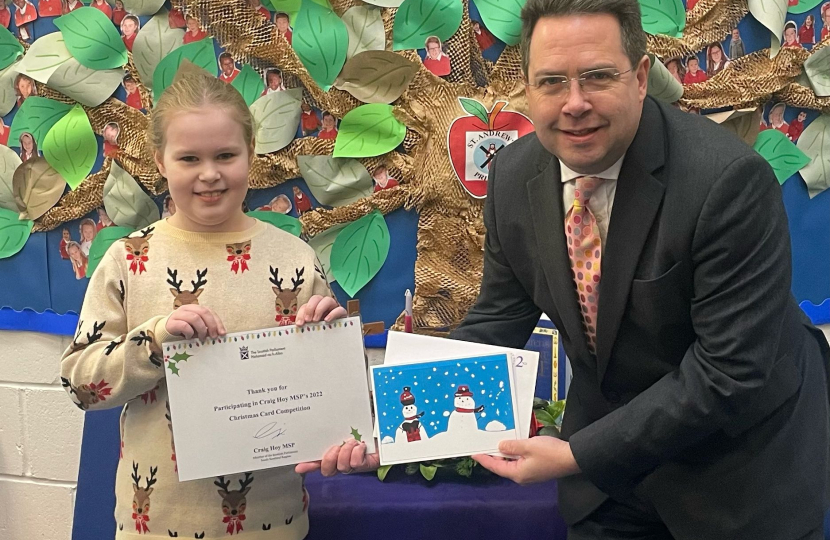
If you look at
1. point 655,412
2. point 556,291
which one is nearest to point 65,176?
point 556,291

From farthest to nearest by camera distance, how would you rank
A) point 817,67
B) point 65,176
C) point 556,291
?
point 65,176, point 817,67, point 556,291

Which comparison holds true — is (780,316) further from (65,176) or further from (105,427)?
(65,176)

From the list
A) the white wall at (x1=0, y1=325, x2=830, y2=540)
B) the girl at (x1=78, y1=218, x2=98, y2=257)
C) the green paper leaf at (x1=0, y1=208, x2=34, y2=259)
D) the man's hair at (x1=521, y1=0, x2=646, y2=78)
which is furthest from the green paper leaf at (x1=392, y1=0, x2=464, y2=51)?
the white wall at (x1=0, y1=325, x2=830, y2=540)

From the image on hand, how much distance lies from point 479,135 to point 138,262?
993mm

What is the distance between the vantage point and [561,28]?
103cm

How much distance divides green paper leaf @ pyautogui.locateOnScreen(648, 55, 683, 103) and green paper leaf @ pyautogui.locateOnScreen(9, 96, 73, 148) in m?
1.72

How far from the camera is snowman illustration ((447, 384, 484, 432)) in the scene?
125 centimetres

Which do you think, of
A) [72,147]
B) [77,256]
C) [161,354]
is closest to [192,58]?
[72,147]

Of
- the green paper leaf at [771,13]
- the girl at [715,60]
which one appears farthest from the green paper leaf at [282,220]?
the green paper leaf at [771,13]

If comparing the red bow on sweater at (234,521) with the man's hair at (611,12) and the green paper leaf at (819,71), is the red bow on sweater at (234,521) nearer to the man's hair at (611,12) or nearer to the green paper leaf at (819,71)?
the man's hair at (611,12)

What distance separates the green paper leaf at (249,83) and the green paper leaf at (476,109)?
23.0 inches

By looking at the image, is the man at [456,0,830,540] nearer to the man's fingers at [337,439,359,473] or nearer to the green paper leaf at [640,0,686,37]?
the man's fingers at [337,439,359,473]

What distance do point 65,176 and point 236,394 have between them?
4.07 feet

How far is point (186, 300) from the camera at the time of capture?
1263 millimetres
